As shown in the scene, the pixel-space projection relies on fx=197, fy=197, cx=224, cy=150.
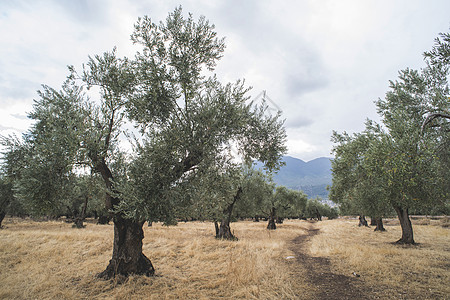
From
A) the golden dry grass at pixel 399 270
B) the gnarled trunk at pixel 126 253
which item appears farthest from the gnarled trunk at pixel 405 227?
the gnarled trunk at pixel 126 253

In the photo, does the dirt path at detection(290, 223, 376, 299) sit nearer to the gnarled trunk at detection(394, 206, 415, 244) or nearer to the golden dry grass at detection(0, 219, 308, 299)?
the golden dry grass at detection(0, 219, 308, 299)

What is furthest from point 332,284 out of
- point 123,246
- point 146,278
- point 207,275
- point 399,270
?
point 123,246

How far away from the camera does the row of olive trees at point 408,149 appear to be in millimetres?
8891

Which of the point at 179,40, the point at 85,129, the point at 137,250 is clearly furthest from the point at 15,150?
the point at 179,40

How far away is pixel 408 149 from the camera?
9.07 meters

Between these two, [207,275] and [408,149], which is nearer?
[408,149]

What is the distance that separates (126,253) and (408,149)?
49.8 ft

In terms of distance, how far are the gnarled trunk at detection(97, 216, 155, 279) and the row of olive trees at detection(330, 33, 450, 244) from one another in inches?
511

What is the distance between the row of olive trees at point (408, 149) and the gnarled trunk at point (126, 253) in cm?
1299

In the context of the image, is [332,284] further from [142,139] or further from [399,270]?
[142,139]

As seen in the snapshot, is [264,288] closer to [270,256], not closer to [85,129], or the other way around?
[270,256]

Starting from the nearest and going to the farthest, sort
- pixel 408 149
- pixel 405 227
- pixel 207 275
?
pixel 408 149
pixel 207 275
pixel 405 227

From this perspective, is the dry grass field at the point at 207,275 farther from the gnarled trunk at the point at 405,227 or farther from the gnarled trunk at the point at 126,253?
the gnarled trunk at the point at 405,227

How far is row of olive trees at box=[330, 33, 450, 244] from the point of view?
8891 mm
